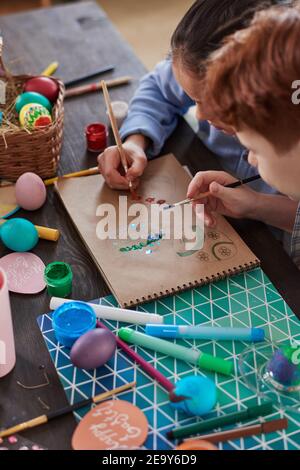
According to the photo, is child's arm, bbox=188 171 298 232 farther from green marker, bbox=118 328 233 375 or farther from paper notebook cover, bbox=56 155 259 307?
green marker, bbox=118 328 233 375

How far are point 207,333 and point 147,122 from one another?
0.52 m

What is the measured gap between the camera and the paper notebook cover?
94 centimetres

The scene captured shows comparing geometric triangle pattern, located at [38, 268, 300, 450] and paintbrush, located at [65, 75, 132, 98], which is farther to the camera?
paintbrush, located at [65, 75, 132, 98]

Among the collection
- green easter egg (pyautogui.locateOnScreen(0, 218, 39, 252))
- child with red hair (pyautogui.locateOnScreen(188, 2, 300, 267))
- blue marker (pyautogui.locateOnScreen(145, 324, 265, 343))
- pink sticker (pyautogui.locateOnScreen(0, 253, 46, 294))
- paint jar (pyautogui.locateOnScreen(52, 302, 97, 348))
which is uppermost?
child with red hair (pyautogui.locateOnScreen(188, 2, 300, 267))

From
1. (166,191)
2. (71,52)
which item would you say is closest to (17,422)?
(166,191)

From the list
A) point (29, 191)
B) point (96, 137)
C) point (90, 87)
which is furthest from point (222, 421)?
point (90, 87)

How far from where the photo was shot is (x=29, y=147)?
109 centimetres

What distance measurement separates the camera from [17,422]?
774 mm

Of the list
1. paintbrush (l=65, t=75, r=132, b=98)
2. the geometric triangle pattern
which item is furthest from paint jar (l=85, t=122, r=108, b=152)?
the geometric triangle pattern

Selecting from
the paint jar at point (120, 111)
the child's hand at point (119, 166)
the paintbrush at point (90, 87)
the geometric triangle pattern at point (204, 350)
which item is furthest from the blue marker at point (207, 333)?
the paintbrush at point (90, 87)

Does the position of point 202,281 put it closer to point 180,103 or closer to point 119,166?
point 119,166

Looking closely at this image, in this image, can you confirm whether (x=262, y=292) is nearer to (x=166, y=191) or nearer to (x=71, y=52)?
(x=166, y=191)

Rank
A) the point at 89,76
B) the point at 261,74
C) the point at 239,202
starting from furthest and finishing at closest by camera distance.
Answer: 1. the point at 89,76
2. the point at 239,202
3. the point at 261,74

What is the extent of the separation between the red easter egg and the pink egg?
197 millimetres
